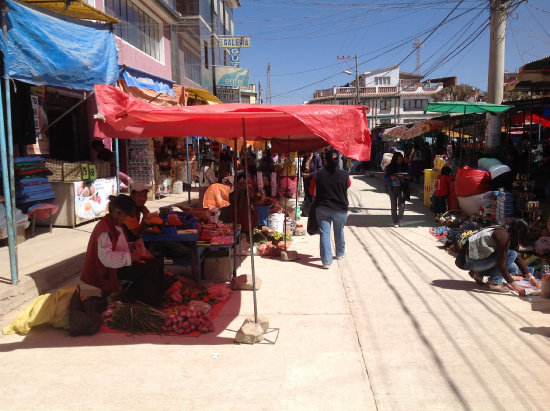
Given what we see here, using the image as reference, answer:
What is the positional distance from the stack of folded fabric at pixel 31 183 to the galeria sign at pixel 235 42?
13.1 meters

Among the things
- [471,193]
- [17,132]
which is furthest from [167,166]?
[471,193]

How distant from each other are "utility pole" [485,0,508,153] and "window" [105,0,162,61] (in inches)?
407

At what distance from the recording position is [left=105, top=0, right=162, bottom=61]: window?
12.2 metres

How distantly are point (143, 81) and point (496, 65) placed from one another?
9691 mm

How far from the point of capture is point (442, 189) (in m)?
11.3

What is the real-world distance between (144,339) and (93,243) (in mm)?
1182

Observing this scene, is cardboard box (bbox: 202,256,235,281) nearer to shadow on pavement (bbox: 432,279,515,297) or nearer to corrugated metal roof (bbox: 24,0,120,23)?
shadow on pavement (bbox: 432,279,515,297)

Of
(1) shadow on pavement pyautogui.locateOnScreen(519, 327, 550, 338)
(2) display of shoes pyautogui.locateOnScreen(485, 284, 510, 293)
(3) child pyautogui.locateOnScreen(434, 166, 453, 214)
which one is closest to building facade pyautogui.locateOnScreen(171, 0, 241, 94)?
(3) child pyautogui.locateOnScreen(434, 166, 453, 214)

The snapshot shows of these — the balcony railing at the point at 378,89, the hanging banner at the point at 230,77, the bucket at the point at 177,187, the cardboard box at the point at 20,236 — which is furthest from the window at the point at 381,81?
the cardboard box at the point at 20,236


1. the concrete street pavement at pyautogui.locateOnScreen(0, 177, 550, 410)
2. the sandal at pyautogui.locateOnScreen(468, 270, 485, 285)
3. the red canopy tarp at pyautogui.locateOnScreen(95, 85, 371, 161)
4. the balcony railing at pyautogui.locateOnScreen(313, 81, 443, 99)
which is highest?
the balcony railing at pyautogui.locateOnScreen(313, 81, 443, 99)

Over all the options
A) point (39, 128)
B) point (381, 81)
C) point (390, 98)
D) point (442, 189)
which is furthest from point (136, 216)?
point (381, 81)

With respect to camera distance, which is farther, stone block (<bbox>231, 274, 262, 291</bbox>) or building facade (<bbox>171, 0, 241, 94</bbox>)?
building facade (<bbox>171, 0, 241, 94</bbox>)

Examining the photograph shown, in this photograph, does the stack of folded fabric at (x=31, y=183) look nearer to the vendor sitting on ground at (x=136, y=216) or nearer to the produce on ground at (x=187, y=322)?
the vendor sitting on ground at (x=136, y=216)

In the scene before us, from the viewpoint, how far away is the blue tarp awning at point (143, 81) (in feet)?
32.1
